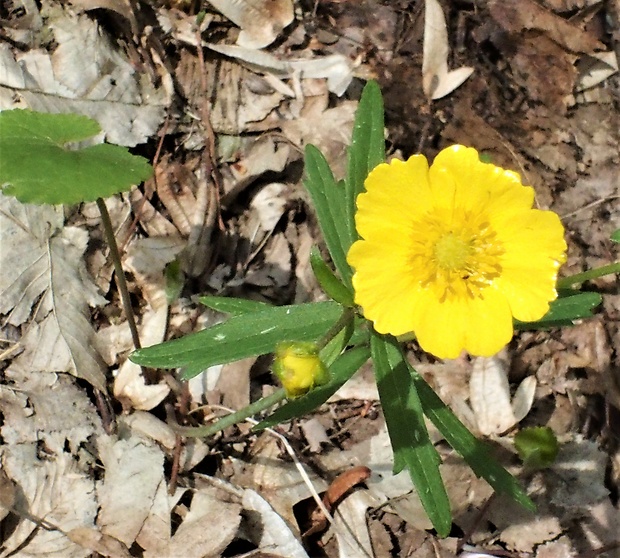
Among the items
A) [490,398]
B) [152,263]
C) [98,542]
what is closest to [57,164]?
[152,263]

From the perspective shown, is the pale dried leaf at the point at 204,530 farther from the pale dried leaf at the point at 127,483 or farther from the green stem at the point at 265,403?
the green stem at the point at 265,403

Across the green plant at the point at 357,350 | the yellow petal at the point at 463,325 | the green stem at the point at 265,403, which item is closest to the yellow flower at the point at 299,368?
the green stem at the point at 265,403

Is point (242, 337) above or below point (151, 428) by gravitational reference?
above

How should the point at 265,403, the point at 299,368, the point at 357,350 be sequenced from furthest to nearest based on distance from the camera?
the point at 357,350, the point at 265,403, the point at 299,368

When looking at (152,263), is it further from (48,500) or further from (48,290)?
(48,500)

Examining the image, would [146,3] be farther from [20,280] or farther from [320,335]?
[320,335]

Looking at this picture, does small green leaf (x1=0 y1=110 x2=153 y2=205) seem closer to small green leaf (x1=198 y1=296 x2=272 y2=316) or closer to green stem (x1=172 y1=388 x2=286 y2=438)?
small green leaf (x1=198 y1=296 x2=272 y2=316)
